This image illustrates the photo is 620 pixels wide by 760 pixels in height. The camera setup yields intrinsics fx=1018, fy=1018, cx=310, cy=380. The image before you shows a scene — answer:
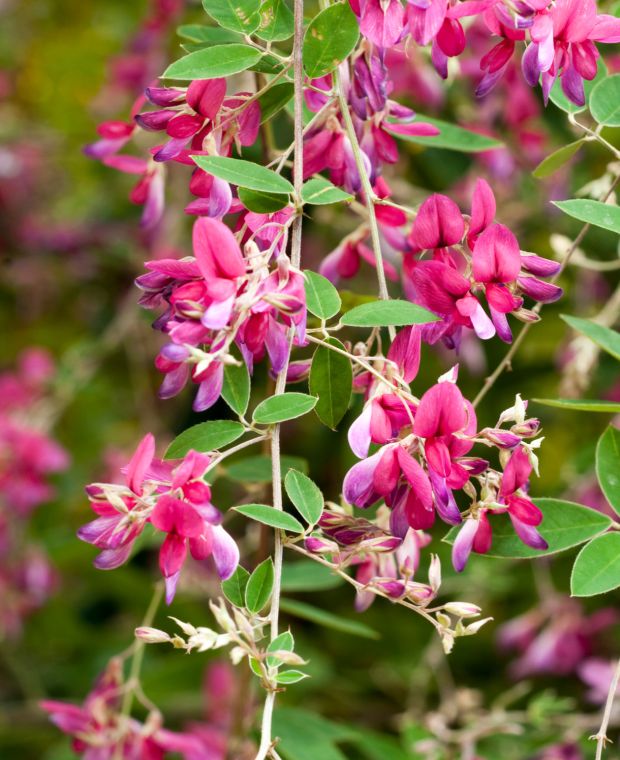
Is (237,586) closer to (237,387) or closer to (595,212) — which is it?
(237,387)

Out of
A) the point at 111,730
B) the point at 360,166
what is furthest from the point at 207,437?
the point at 111,730

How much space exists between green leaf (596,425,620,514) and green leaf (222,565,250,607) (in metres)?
0.39

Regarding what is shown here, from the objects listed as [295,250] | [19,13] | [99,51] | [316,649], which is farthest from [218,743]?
[19,13]

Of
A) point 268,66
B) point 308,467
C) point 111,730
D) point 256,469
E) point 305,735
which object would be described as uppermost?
point 268,66

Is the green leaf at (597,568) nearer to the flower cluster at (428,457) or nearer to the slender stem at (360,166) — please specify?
the flower cluster at (428,457)

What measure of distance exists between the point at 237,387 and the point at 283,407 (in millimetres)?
65

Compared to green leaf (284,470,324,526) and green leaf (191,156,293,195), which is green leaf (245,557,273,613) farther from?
green leaf (191,156,293,195)

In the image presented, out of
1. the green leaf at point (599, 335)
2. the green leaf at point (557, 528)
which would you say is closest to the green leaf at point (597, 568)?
the green leaf at point (557, 528)

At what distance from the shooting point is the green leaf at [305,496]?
792mm

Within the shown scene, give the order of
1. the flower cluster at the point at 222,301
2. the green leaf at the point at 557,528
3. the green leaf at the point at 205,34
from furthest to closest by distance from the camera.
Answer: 1. the green leaf at the point at 205,34
2. the green leaf at the point at 557,528
3. the flower cluster at the point at 222,301

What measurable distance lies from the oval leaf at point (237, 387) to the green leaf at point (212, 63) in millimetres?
234

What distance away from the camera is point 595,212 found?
874mm

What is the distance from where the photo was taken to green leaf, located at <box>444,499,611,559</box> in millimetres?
938

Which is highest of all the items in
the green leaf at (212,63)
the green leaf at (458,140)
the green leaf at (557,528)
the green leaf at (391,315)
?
the green leaf at (212,63)
